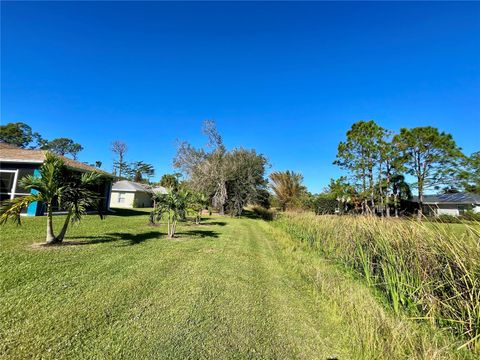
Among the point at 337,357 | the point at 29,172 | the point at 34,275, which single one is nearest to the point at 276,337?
the point at 337,357

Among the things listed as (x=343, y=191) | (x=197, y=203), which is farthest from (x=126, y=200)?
(x=343, y=191)

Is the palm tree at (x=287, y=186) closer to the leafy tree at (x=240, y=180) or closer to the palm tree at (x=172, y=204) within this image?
the leafy tree at (x=240, y=180)

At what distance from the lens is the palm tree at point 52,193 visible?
19.9ft

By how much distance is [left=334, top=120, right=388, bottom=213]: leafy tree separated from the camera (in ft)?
88.1

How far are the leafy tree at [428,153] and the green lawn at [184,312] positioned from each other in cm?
2647

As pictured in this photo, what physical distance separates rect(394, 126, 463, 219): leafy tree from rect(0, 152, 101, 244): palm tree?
1177 inches

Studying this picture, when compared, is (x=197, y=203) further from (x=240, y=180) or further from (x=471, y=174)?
(x=471, y=174)

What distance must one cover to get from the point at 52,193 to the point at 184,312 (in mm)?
5370

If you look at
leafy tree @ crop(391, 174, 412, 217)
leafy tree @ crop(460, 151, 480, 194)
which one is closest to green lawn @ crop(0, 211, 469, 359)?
leafy tree @ crop(391, 174, 412, 217)

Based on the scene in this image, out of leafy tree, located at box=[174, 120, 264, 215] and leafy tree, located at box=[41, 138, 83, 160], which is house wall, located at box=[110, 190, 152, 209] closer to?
leafy tree, located at box=[174, 120, 264, 215]

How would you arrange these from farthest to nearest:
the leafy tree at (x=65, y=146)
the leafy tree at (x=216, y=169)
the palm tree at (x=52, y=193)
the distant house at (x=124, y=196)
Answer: the leafy tree at (x=65, y=146) < the distant house at (x=124, y=196) < the leafy tree at (x=216, y=169) < the palm tree at (x=52, y=193)

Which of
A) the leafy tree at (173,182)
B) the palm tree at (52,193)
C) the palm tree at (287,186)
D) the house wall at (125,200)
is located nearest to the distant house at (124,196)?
the house wall at (125,200)

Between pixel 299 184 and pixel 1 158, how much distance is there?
23.4 meters

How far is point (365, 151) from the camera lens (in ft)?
91.0
